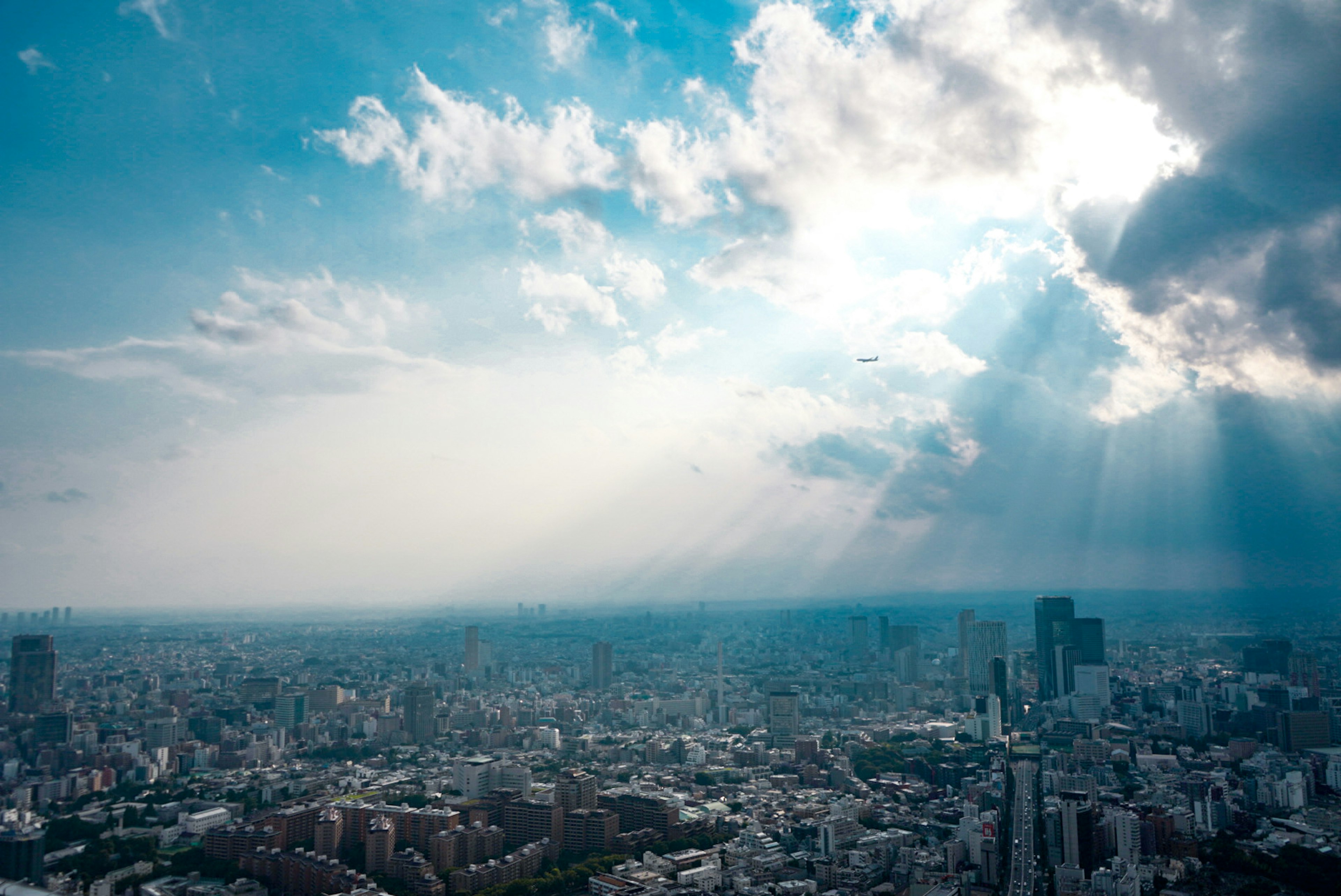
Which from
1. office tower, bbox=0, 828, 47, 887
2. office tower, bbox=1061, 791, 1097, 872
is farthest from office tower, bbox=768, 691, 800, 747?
office tower, bbox=0, 828, 47, 887

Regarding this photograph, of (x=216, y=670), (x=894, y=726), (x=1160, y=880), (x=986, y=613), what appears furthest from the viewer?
(x=986, y=613)

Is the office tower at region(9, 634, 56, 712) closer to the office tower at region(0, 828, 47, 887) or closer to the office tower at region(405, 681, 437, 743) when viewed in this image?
the office tower at region(405, 681, 437, 743)

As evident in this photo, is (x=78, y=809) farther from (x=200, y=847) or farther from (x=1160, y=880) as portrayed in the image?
(x=1160, y=880)

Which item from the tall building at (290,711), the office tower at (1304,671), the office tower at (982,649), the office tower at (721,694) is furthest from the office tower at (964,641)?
the tall building at (290,711)

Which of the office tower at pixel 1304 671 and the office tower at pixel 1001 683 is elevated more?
the office tower at pixel 1304 671

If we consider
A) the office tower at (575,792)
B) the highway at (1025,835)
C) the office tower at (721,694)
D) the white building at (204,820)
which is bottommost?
the office tower at (721,694)

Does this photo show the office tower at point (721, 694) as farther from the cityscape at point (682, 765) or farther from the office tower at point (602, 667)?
the office tower at point (602, 667)

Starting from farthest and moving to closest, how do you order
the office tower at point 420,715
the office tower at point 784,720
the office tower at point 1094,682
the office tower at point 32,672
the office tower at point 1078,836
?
the office tower at point 1094,682, the office tower at point 420,715, the office tower at point 784,720, the office tower at point 32,672, the office tower at point 1078,836

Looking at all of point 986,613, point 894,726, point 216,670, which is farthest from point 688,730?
point 986,613
